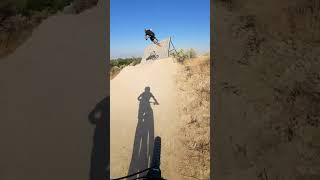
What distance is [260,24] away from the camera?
131 centimetres

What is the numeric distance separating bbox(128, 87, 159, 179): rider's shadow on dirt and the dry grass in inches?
28.5

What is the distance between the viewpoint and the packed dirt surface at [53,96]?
1.25 metres

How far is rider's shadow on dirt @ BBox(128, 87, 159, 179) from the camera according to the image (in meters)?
6.30

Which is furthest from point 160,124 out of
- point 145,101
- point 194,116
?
point 145,101

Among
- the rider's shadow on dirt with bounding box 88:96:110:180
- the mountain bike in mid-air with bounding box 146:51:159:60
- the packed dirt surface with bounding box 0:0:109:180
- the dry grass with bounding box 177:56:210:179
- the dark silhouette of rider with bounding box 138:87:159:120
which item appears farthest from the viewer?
the mountain bike in mid-air with bounding box 146:51:159:60

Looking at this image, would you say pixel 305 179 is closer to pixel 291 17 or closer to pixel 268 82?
pixel 268 82

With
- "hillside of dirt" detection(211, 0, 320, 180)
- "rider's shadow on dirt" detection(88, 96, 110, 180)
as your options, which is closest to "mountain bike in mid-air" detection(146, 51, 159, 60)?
"rider's shadow on dirt" detection(88, 96, 110, 180)

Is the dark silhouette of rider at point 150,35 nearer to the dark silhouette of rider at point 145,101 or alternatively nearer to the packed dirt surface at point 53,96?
the dark silhouette of rider at point 145,101

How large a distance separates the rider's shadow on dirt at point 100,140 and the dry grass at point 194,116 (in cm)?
455

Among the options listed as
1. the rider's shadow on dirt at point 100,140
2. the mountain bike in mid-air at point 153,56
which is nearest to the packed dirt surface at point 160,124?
the mountain bike in mid-air at point 153,56

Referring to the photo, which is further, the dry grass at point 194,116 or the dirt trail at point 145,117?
the dirt trail at point 145,117

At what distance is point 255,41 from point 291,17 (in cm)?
17

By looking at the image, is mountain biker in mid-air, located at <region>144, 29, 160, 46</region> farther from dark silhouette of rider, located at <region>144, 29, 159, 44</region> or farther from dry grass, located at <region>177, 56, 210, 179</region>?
dry grass, located at <region>177, 56, 210, 179</region>

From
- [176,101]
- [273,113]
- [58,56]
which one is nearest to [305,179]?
[273,113]
